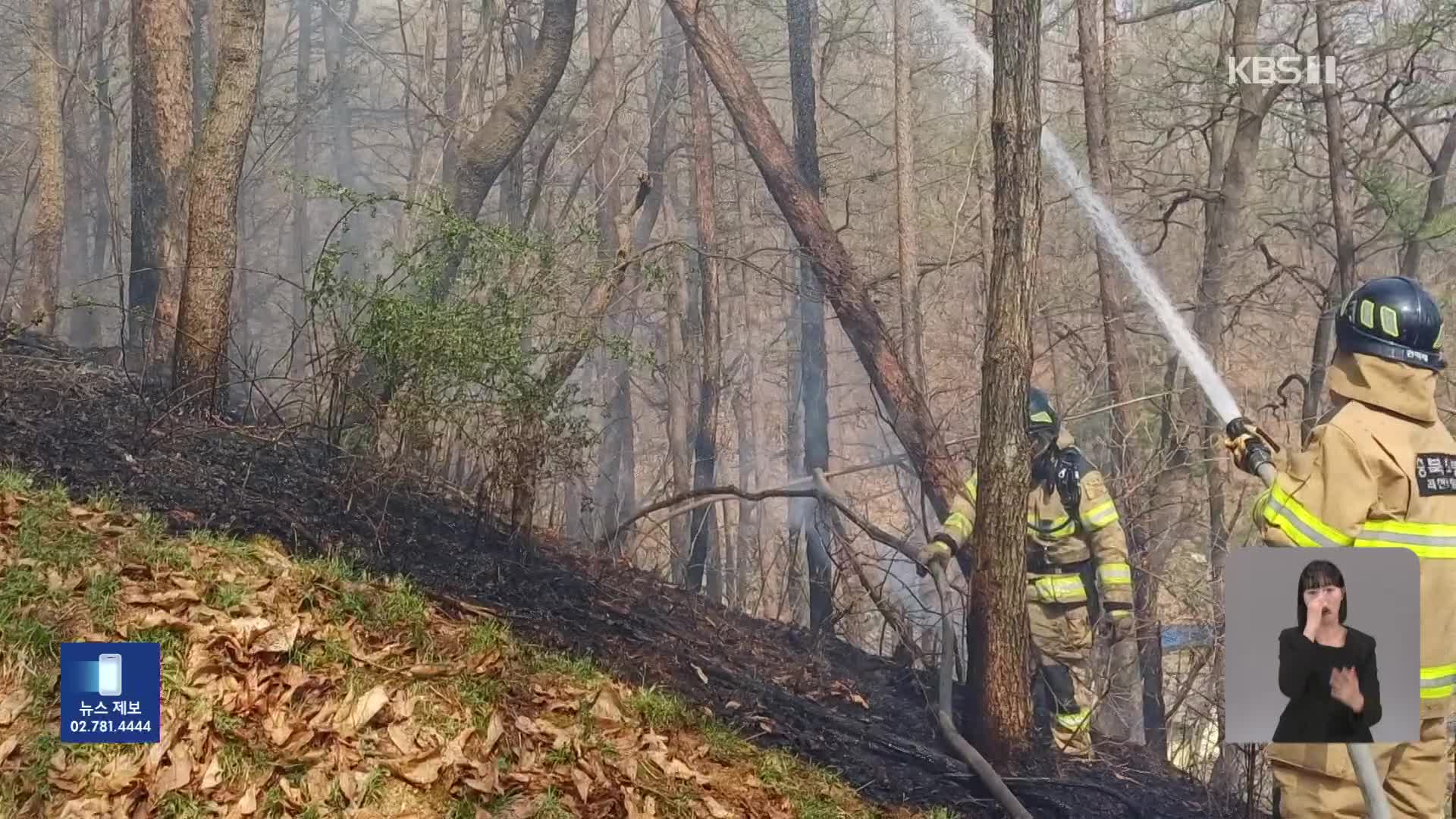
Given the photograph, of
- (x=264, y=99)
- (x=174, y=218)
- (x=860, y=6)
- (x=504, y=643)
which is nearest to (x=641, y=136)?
(x=860, y=6)

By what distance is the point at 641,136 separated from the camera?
352 inches

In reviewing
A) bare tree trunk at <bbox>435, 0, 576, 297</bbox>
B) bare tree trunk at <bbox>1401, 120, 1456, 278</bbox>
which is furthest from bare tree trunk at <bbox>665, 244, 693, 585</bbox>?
bare tree trunk at <bbox>1401, 120, 1456, 278</bbox>

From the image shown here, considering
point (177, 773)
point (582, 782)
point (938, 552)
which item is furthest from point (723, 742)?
point (177, 773)

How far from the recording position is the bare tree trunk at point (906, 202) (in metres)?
6.28

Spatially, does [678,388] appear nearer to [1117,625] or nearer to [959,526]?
[959,526]

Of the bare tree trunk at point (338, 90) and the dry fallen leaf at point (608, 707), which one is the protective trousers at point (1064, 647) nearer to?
the dry fallen leaf at point (608, 707)

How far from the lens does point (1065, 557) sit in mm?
4941

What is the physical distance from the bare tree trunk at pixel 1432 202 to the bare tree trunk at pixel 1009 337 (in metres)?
3.04

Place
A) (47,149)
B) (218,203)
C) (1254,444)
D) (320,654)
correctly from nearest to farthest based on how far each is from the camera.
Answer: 1. (1254,444)
2. (320,654)
3. (218,203)
4. (47,149)

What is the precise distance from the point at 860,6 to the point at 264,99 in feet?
13.8

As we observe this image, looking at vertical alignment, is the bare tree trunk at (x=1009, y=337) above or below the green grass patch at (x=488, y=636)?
above

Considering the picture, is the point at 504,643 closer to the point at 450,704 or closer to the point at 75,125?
the point at 450,704

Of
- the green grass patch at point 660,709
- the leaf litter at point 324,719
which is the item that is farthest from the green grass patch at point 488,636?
the green grass patch at point 660,709

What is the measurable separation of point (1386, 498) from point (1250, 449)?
14.6 inches
